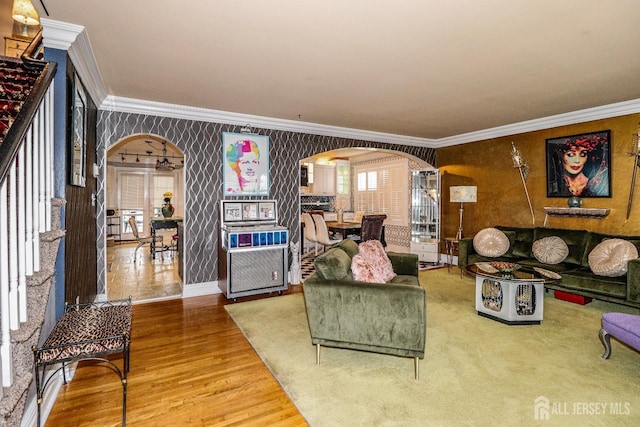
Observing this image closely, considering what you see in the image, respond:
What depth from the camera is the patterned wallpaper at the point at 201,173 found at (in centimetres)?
409

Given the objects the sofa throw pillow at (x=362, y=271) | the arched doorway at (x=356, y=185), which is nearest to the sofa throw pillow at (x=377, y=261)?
the sofa throw pillow at (x=362, y=271)

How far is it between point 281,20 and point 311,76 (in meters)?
1.02

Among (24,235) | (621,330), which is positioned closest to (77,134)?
(24,235)

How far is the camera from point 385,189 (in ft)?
28.1

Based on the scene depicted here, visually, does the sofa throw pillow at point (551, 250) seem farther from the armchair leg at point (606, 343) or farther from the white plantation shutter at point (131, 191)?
the white plantation shutter at point (131, 191)

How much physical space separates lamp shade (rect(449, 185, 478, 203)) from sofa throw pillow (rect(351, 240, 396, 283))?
319 centimetres

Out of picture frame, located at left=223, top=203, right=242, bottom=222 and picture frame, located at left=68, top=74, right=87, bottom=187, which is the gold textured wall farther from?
picture frame, located at left=68, top=74, right=87, bottom=187

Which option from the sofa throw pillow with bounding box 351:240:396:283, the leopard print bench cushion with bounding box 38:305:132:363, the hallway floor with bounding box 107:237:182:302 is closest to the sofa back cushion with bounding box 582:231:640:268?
the sofa throw pillow with bounding box 351:240:396:283

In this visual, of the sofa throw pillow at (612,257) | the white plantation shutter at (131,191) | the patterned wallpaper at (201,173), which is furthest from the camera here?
the white plantation shutter at (131,191)

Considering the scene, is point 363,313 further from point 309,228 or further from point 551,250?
point 309,228

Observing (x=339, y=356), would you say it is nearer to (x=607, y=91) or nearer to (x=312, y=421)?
(x=312, y=421)

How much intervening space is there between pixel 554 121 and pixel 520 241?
1.88 m

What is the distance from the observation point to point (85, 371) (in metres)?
2.60

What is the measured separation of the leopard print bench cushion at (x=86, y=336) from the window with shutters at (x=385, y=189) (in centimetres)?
680
